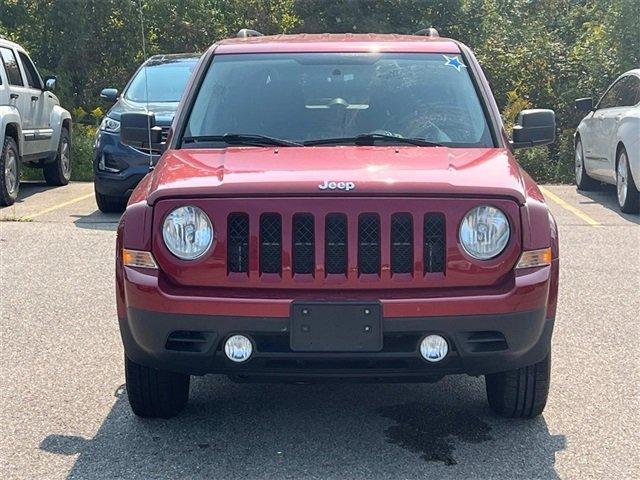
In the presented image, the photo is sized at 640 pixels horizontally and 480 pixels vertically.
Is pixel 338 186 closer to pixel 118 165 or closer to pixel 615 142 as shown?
pixel 118 165

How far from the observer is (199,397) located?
5.05m

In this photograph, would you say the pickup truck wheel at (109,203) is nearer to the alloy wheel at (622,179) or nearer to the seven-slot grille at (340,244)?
the alloy wheel at (622,179)

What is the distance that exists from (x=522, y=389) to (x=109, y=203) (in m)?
7.47

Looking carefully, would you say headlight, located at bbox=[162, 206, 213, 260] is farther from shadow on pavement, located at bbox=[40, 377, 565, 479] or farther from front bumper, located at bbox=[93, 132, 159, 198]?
front bumper, located at bbox=[93, 132, 159, 198]

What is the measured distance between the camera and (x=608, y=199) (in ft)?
41.6

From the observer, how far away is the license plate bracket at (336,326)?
155 inches

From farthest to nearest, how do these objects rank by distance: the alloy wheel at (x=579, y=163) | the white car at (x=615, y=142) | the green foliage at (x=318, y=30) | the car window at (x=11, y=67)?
the green foliage at (x=318, y=30) < the alloy wheel at (x=579, y=163) < the car window at (x=11, y=67) < the white car at (x=615, y=142)

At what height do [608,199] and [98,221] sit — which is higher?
[98,221]

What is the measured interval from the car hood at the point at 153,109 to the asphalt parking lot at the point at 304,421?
389 cm

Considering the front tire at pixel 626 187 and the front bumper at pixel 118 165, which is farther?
the front tire at pixel 626 187

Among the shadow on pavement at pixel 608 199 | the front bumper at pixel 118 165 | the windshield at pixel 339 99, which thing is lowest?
the shadow on pavement at pixel 608 199

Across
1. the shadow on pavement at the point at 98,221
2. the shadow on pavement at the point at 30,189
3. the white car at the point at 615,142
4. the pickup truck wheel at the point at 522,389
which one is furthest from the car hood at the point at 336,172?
the shadow on pavement at the point at 30,189

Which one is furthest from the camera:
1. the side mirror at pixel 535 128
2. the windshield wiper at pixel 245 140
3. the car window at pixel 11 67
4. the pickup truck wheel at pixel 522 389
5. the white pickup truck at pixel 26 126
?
the car window at pixel 11 67

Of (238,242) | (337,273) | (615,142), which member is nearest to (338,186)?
(337,273)
